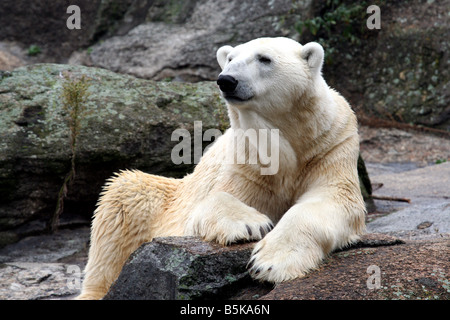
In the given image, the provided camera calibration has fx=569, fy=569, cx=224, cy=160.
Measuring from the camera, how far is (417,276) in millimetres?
2697

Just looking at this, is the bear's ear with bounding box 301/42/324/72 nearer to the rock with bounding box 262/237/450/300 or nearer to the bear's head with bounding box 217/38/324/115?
the bear's head with bounding box 217/38/324/115

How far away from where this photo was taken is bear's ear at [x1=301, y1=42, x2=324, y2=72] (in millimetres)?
3420

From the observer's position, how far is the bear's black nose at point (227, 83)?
310 cm

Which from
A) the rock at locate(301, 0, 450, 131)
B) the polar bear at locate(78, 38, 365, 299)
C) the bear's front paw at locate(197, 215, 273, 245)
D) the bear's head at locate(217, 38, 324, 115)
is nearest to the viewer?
the polar bear at locate(78, 38, 365, 299)

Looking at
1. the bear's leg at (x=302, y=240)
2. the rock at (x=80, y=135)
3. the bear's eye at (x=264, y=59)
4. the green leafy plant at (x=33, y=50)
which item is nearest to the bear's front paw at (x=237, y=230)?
the bear's leg at (x=302, y=240)

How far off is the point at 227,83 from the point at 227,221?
751 mm

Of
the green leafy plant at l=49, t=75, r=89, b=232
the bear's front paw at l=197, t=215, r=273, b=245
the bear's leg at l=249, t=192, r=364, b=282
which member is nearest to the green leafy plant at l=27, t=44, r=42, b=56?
the green leafy plant at l=49, t=75, r=89, b=232

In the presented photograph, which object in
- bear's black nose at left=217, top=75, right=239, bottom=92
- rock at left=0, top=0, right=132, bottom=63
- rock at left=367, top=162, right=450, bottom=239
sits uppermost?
rock at left=0, top=0, right=132, bottom=63

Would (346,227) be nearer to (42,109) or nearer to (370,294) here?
(370,294)

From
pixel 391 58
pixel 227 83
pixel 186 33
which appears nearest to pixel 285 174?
pixel 227 83

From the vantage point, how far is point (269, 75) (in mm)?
3307

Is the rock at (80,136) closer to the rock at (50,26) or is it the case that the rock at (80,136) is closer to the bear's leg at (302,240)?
the bear's leg at (302,240)

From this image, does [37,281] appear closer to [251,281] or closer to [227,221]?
[227,221]
